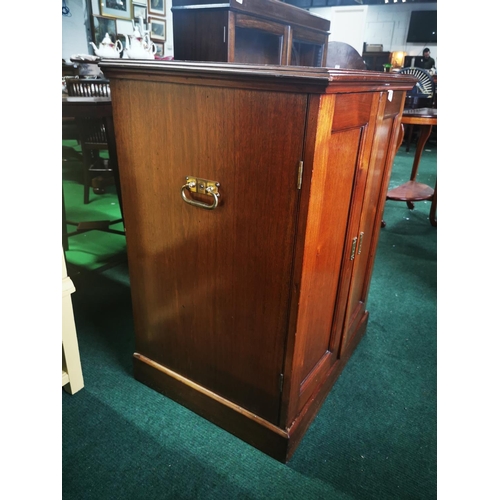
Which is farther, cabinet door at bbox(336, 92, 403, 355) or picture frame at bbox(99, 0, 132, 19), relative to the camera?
picture frame at bbox(99, 0, 132, 19)

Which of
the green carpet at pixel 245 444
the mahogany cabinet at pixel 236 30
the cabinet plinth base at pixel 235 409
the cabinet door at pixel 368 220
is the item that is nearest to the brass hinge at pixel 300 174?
the cabinet door at pixel 368 220

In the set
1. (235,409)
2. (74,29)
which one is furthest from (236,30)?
(74,29)

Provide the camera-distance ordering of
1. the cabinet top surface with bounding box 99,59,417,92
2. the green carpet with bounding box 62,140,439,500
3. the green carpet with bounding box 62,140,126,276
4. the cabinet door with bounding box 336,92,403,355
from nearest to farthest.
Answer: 1. the cabinet top surface with bounding box 99,59,417,92
2. the green carpet with bounding box 62,140,439,500
3. the cabinet door with bounding box 336,92,403,355
4. the green carpet with bounding box 62,140,126,276

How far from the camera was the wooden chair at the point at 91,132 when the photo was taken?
2860mm

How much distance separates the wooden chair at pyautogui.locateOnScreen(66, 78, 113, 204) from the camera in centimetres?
286

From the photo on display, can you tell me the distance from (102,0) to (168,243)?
236 inches

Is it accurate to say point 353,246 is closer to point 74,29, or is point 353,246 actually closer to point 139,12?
point 74,29

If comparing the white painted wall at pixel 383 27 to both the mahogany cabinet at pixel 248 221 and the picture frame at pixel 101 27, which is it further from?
the mahogany cabinet at pixel 248 221

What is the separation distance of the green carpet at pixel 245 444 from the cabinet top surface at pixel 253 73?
1100 mm

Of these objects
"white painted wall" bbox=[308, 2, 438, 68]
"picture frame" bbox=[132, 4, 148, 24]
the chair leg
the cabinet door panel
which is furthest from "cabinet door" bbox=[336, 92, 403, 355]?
"white painted wall" bbox=[308, 2, 438, 68]

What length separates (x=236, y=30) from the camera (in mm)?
1293

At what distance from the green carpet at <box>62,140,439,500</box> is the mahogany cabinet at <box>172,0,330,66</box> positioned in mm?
1229

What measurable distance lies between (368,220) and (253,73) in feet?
2.75

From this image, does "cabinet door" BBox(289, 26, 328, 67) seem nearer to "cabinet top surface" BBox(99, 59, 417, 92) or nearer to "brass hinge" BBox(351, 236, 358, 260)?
"cabinet top surface" BBox(99, 59, 417, 92)
